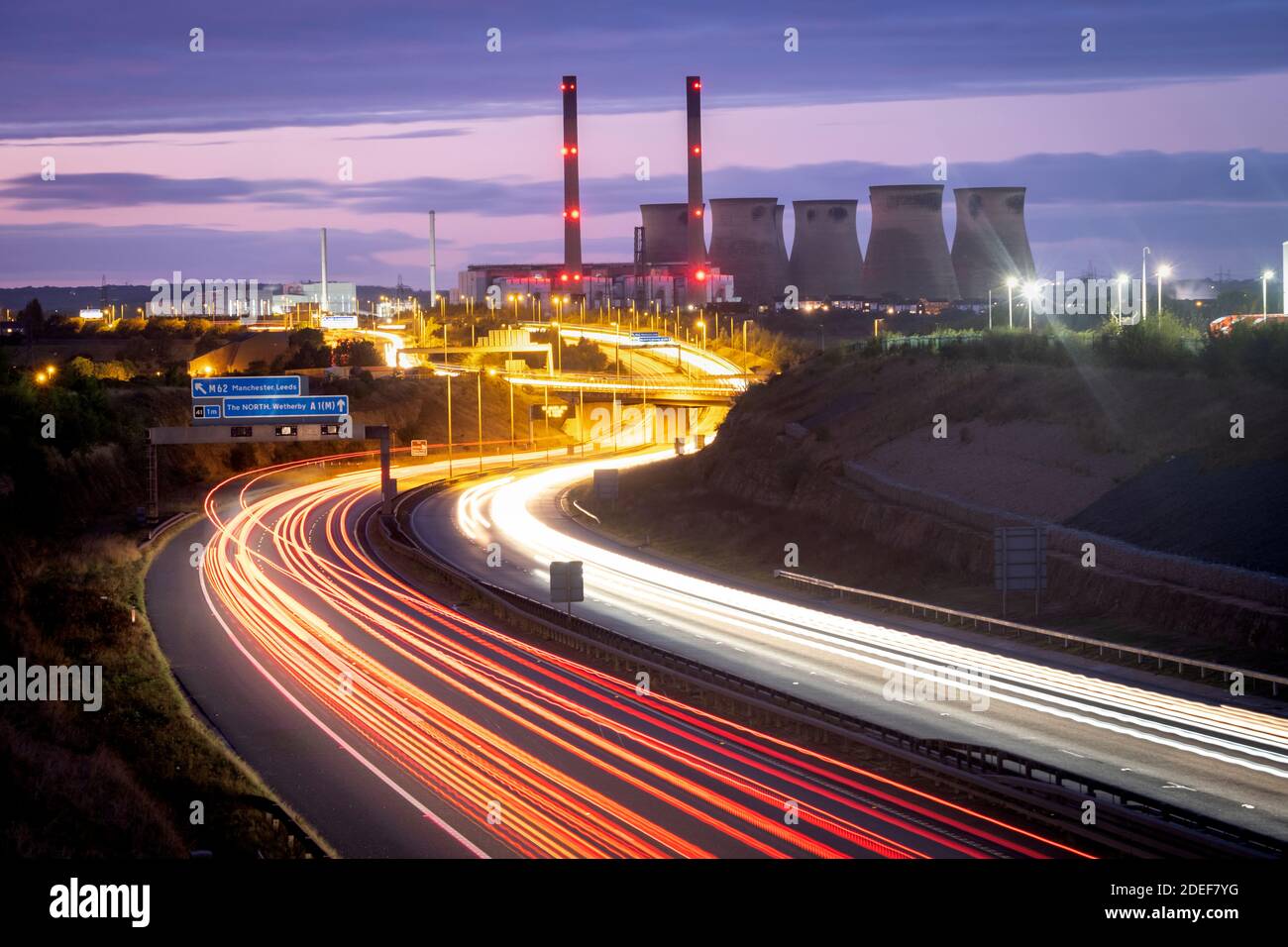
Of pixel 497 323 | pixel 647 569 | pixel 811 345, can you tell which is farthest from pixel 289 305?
pixel 647 569

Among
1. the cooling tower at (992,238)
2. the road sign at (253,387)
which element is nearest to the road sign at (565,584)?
the road sign at (253,387)

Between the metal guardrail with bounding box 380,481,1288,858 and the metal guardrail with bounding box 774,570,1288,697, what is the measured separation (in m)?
5.74

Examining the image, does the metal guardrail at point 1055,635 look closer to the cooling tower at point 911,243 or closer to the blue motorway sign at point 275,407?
the blue motorway sign at point 275,407

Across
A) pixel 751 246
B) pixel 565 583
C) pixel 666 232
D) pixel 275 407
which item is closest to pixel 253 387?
pixel 275 407

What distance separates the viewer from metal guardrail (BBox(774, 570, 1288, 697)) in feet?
71.1

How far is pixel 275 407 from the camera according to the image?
47.2 meters

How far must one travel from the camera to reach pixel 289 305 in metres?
178

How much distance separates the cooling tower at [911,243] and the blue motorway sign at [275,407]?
6447cm

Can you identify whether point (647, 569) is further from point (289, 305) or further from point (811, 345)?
point (289, 305)

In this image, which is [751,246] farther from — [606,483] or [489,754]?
[489,754]

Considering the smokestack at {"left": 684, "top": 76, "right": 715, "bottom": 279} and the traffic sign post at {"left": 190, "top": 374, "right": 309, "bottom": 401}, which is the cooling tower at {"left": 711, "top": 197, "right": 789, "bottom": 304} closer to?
the smokestack at {"left": 684, "top": 76, "right": 715, "bottom": 279}

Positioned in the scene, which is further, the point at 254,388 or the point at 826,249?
the point at 826,249

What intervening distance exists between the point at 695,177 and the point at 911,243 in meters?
18.0
